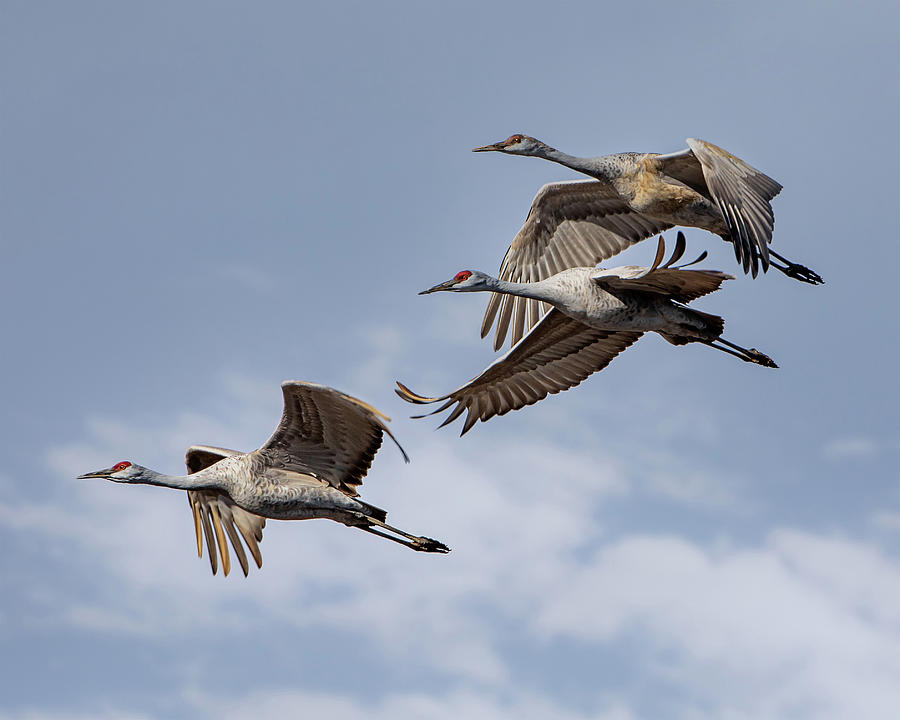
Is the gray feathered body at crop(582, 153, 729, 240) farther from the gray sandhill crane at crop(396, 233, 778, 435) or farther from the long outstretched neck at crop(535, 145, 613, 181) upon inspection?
the gray sandhill crane at crop(396, 233, 778, 435)

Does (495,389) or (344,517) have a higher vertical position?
(495,389)

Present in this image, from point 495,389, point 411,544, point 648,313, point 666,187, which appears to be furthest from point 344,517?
point 666,187

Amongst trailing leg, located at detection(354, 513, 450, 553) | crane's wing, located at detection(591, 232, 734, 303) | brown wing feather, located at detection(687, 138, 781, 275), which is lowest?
trailing leg, located at detection(354, 513, 450, 553)

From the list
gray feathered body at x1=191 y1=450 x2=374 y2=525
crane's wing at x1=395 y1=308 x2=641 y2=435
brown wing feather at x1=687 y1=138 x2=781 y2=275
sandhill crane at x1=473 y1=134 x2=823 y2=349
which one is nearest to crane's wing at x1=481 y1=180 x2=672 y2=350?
sandhill crane at x1=473 y1=134 x2=823 y2=349

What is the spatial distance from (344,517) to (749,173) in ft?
18.7

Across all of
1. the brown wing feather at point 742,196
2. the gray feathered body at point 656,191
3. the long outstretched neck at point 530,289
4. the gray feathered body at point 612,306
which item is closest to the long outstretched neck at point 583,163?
the gray feathered body at point 656,191

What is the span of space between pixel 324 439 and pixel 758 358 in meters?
4.90

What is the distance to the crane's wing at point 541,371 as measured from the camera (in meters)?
16.8

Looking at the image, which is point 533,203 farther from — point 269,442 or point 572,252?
point 269,442

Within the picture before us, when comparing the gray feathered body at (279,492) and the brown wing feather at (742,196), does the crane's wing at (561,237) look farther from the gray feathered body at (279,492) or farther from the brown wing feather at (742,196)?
the gray feathered body at (279,492)

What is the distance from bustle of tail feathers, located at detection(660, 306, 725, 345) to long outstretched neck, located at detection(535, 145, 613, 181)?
2.04 m

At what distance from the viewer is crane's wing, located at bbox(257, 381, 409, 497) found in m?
15.5

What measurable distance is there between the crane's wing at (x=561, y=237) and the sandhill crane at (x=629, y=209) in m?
0.01

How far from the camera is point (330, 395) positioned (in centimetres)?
1525
